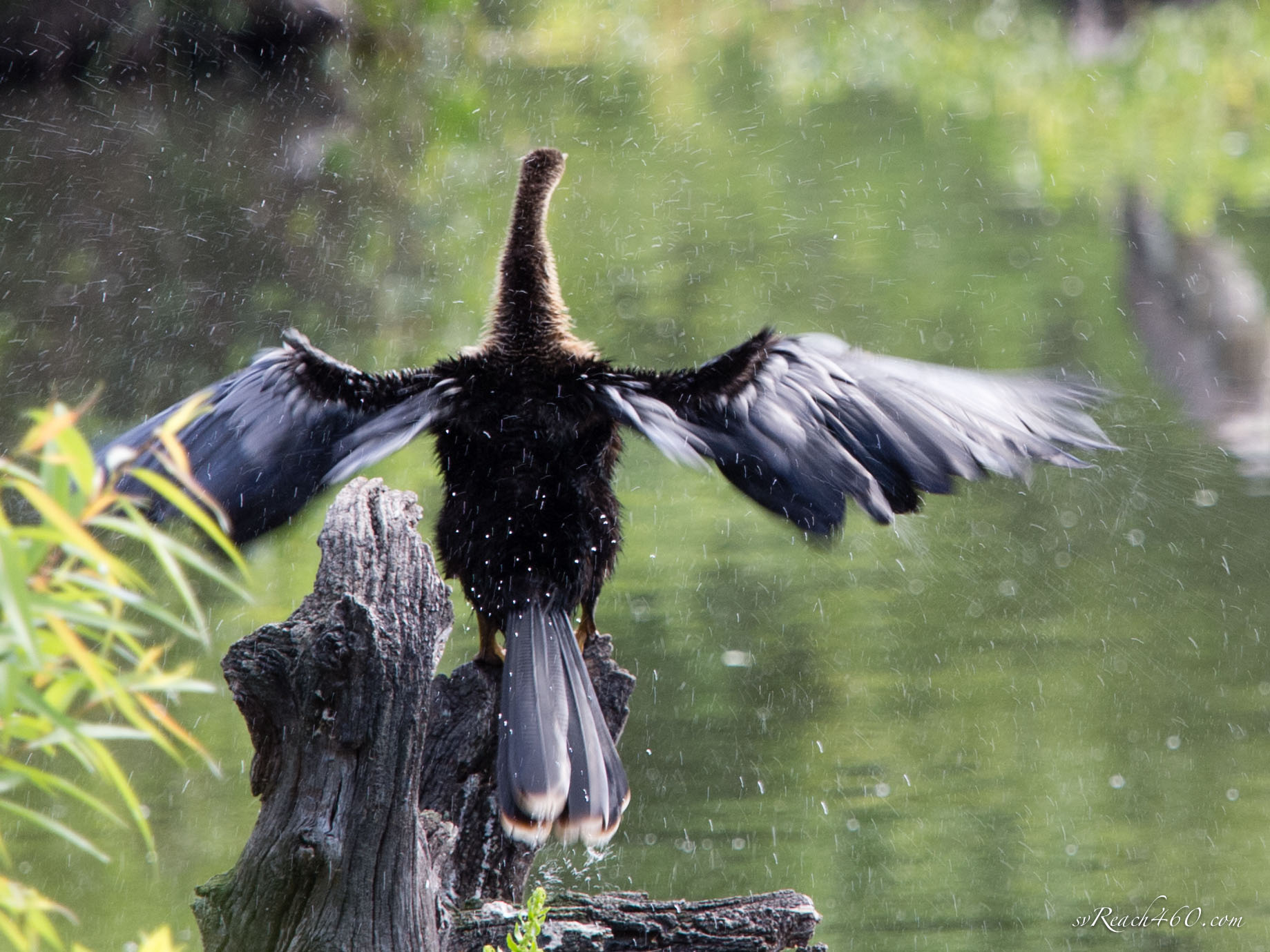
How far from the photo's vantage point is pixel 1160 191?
8891mm

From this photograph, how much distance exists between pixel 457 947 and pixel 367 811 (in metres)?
0.33

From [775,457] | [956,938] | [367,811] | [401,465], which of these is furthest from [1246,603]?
[367,811]

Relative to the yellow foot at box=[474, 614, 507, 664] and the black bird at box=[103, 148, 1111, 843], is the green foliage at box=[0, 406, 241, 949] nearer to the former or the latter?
the black bird at box=[103, 148, 1111, 843]

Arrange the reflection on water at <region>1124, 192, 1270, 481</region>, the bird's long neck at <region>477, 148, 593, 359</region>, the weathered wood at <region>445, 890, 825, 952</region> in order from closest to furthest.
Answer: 1. the weathered wood at <region>445, 890, 825, 952</region>
2. the bird's long neck at <region>477, 148, 593, 359</region>
3. the reflection on water at <region>1124, 192, 1270, 481</region>

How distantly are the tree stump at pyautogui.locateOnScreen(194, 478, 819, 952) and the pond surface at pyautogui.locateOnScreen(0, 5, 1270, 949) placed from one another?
2.26 ft

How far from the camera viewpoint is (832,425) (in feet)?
8.39

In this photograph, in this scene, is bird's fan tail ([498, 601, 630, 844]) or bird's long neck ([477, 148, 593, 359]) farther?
bird's long neck ([477, 148, 593, 359])

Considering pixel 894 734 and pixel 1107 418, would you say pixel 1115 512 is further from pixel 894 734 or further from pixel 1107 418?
pixel 894 734

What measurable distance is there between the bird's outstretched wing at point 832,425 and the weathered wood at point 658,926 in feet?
2.25

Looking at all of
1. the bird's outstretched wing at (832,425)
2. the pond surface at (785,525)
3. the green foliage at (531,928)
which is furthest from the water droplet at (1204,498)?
the green foliage at (531,928)

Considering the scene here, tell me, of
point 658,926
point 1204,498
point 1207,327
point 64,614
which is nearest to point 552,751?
point 658,926

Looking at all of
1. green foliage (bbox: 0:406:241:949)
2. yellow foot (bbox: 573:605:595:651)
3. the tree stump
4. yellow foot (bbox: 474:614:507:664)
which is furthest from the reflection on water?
green foliage (bbox: 0:406:241:949)

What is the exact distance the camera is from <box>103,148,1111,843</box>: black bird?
2422mm

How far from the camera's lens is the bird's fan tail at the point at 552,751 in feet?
6.77
